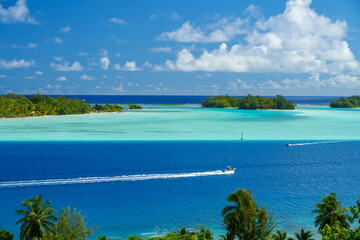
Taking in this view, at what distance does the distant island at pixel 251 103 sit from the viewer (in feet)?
528

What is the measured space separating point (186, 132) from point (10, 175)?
36.1 m

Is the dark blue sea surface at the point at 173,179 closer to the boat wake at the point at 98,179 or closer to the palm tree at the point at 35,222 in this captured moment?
the boat wake at the point at 98,179

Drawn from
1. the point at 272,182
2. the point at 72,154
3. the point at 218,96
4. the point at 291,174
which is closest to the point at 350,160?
the point at 291,174

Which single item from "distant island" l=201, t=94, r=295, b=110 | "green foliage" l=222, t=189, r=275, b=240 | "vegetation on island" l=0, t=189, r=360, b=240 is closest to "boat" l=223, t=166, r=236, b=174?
"vegetation on island" l=0, t=189, r=360, b=240

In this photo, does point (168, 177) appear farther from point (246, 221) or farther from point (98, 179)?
point (246, 221)

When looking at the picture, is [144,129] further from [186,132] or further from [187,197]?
[187,197]

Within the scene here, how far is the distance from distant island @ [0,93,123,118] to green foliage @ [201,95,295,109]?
6111cm

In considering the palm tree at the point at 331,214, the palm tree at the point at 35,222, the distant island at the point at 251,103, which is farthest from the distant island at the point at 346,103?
the palm tree at the point at 35,222

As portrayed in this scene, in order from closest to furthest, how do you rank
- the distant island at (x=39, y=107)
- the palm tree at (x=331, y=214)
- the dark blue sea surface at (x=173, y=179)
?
1. the palm tree at (x=331, y=214)
2. the dark blue sea surface at (x=173, y=179)
3. the distant island at (x=39, y=107)

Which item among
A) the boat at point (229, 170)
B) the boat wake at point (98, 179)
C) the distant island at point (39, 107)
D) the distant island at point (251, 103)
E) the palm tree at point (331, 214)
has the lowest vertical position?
the boat wake at point (98, 179)

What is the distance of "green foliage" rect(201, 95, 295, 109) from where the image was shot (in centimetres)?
16125

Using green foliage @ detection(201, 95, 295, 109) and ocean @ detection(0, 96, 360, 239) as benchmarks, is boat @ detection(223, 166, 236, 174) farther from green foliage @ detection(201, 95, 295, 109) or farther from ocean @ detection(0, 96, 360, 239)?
green foliage @ detection(201, 95, 295, 109)

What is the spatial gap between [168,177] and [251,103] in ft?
437

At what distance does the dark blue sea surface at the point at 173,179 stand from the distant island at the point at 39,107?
48584 millimetres
